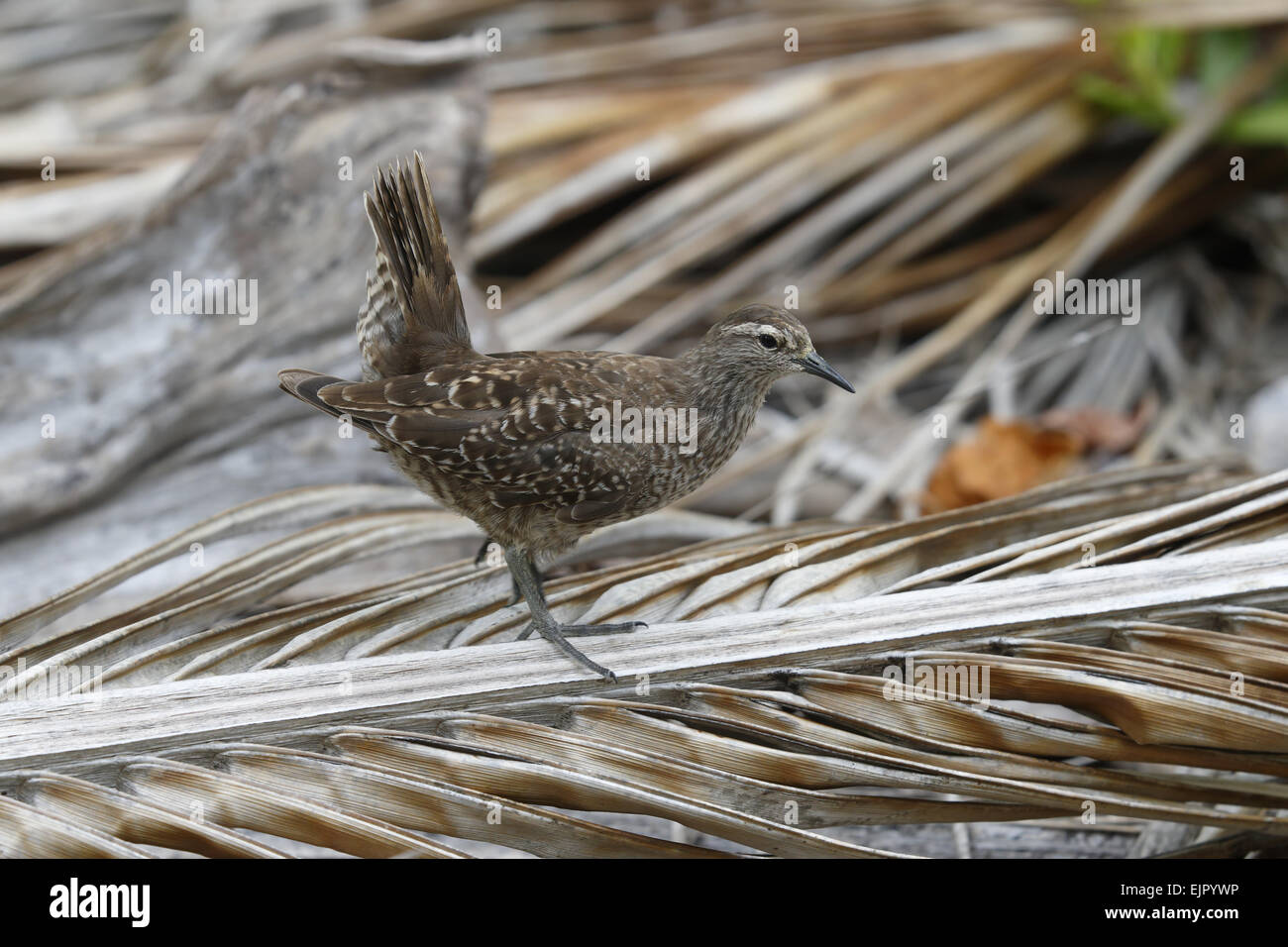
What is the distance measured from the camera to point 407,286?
2883 mm

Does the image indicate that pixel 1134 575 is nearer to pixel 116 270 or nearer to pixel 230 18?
pixel 116 270

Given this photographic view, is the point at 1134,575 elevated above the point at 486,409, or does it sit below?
below

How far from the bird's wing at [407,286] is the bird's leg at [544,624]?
1.85 feet

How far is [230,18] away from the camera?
5449 millimetres

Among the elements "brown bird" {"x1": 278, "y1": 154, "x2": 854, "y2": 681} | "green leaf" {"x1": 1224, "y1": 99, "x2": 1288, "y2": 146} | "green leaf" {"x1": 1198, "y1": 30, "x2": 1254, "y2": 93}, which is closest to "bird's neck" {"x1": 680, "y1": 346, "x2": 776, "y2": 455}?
"brown bird" {"x1": 278, "y1": 154, "x2": 854, "y2": 681}

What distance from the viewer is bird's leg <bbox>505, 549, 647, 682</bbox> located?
2.36 meters

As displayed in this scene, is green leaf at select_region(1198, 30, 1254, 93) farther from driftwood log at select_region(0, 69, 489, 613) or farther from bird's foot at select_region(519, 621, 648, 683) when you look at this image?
bird's foot at select_region(519, 621, 648, 683)

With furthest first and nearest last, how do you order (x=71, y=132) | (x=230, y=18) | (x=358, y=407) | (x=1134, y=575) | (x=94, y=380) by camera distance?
(x=230, y=18)
(x=71, y=132)
(x=94, y=380)
(x=358, y=407)
(x=1134, y=575)

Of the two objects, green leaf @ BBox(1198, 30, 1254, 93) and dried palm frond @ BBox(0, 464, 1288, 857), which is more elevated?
green leaf @ BBox(1198, 30, 1254, 93)

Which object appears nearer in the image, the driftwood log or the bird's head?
the bird's head

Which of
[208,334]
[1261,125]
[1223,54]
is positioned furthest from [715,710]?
[1223,54]
